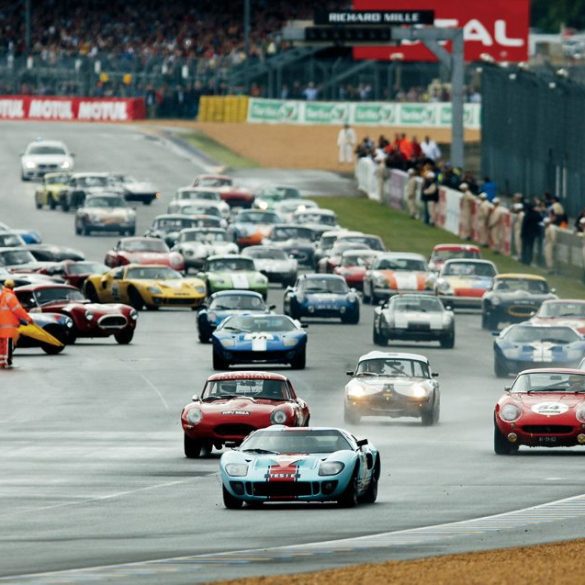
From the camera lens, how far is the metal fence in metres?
66.2

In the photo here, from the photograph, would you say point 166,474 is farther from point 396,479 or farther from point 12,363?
point 12,363

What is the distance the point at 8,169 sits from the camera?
88000 mm

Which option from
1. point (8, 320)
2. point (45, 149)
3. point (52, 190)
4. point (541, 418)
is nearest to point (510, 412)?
point (541, 418)

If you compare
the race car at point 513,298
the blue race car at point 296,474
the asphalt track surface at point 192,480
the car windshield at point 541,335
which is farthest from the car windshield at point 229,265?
the blue race car at point 296,474

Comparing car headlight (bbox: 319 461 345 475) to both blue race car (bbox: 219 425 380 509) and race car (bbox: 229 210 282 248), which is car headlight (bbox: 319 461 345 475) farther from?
race car (bbox: 229 210 282 248)

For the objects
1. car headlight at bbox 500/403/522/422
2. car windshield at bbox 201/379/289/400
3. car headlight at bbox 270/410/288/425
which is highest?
car windshield at bbox 201/379/289/400

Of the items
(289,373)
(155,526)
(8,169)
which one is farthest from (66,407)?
(8,169)

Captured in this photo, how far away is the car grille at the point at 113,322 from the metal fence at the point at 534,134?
81.3ft

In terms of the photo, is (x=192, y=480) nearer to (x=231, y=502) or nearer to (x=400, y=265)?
(x=231, y=502)

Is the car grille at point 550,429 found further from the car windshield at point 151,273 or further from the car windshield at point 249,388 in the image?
the car windshield at point 151,273

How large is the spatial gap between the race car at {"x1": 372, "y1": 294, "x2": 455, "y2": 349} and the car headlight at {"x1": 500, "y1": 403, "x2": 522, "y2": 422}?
52.1ft

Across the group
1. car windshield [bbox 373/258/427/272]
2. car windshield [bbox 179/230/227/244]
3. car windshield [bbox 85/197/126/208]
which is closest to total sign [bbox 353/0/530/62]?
car windshield [bbox 85/197/126/208]

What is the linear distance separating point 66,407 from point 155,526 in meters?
14.0

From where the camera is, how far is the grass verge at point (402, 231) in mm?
53969
